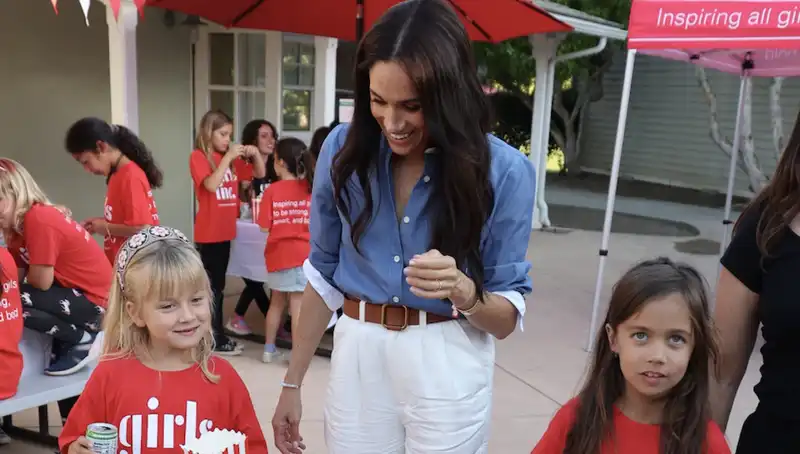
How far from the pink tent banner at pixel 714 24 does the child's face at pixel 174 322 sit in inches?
141

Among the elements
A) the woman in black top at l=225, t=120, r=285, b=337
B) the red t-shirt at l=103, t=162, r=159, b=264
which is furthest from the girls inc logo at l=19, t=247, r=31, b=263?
the woman in black top at l=225, t=120, r=285, b=337

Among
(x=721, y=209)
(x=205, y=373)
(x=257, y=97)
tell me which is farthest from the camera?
(x=721, y=209)

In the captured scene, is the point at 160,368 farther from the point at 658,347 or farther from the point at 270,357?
the point at 270,357

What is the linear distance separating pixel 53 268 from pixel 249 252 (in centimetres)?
225

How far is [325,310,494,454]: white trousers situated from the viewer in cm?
176

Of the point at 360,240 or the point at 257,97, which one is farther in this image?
the point at 257,97

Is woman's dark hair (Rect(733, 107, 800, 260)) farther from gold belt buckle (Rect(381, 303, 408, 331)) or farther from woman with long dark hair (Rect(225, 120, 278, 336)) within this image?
woman with long dark hair (Rect(225, 120, 278, 336))

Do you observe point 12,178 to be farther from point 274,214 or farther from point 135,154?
point 274,214

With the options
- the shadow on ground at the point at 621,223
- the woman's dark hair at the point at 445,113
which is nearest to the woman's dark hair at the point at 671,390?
the woman's dark hair at the point at 445,113

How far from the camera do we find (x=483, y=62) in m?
15.3

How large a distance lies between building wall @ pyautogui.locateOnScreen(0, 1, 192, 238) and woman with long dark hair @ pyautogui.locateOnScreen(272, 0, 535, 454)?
568 cm

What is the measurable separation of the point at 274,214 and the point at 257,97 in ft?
9.14

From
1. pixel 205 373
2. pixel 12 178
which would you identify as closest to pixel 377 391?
pixel 205 373

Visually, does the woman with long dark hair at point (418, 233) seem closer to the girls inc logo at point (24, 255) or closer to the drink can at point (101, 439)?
the drink can at point (101, 439)
